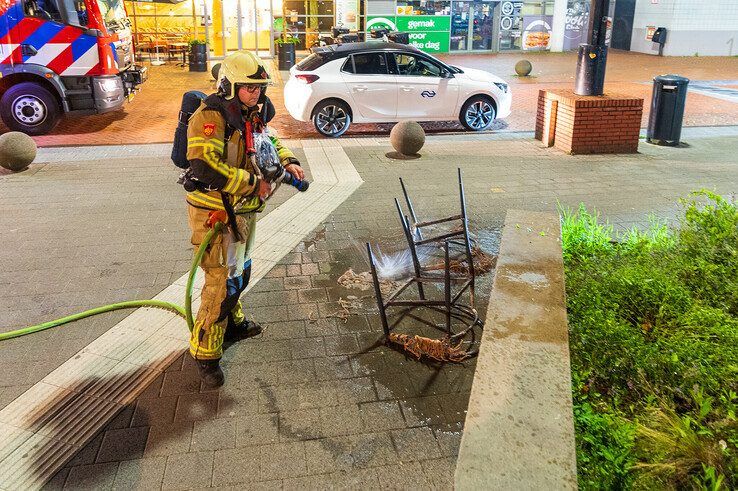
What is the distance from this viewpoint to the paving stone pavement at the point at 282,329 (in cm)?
339

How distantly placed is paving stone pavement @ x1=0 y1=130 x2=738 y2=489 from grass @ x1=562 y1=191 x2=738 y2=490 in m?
0.83

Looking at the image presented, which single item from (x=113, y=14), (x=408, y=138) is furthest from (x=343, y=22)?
(x=408, y=138)

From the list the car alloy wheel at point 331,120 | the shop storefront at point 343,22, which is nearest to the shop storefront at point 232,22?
the shop storefront at point 343,22

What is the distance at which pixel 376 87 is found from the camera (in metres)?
11.9

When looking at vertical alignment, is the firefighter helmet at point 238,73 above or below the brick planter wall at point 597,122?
above

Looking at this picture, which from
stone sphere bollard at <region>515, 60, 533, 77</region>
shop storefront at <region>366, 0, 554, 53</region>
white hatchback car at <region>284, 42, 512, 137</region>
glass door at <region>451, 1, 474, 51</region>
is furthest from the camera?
glass door at <region>451, 1, 474, 51</region>

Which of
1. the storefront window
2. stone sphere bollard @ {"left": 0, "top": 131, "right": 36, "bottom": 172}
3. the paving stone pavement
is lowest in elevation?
the paving stone pavement

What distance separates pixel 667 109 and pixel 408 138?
15.4ft

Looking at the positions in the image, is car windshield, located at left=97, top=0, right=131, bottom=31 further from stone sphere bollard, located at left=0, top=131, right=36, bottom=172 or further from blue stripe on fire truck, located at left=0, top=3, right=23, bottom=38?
stone sphere bollard, located at left=0, top=131, right=36, bottom=172

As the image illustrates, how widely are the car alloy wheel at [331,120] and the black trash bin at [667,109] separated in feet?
18.4

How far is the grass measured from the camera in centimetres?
274

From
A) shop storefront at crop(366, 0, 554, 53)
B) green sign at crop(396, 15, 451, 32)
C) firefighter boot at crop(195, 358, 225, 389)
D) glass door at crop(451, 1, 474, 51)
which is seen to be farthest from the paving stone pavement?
glass door at crop(451, 1, 474, 51)

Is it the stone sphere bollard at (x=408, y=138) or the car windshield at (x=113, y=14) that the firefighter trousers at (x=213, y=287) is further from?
the car windshield at (x=113, y=14)

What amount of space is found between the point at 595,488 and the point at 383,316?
2.14 metres
